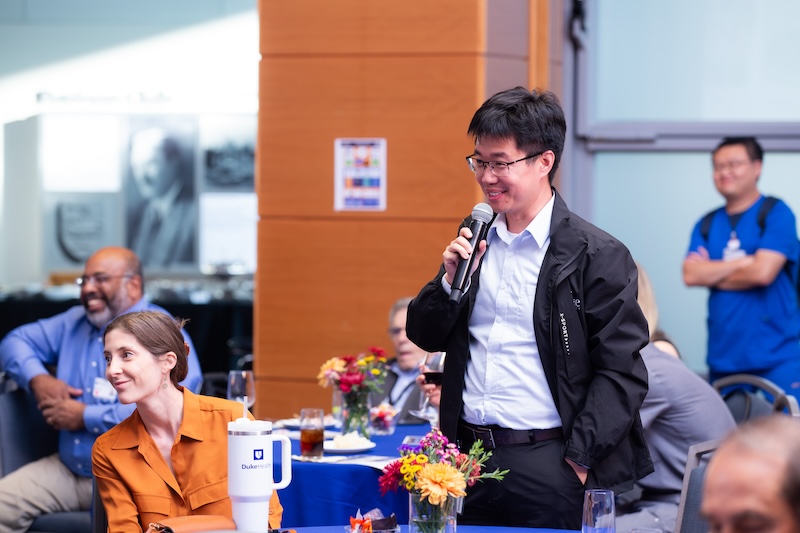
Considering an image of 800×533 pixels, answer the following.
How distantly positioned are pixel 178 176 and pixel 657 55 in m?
5.98

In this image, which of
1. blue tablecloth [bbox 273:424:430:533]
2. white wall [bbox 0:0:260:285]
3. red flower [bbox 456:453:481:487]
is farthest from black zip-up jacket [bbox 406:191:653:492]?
white wall [bbox 0:0:260:285]

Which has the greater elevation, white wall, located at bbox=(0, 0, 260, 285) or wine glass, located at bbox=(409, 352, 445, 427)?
white wall, located at bbox=(0, 0, 260, 285)

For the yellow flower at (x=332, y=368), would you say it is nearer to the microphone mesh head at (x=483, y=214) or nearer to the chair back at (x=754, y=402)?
the microphone mesh head at (x=483, y=214)

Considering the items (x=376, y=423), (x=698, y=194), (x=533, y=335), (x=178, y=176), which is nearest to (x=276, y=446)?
(x=376, y=423)

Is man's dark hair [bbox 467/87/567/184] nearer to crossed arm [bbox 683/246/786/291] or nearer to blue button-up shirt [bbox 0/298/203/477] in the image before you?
blue button-up shirt [bbox 0/298/203/477]

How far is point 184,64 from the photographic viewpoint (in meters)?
11.2

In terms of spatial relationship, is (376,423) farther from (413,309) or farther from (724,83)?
(724,83)

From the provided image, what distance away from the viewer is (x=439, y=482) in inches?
81.0

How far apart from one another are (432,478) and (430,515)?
0.09 metres

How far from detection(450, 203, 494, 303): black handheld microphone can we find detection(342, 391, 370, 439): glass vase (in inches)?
50.2

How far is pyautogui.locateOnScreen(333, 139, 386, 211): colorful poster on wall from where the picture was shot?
5473mm

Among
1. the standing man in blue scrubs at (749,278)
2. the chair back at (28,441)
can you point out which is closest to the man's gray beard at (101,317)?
the chair back at (28,441)

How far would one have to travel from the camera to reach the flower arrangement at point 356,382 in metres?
3.77

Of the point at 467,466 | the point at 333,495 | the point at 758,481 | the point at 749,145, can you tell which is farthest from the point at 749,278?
the point at 758,481
